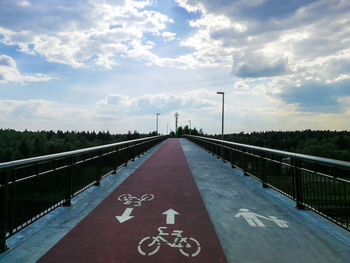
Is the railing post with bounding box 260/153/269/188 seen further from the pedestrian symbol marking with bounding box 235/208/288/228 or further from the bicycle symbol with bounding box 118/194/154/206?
the bicycle symbol with bounding box 118/194/154/206

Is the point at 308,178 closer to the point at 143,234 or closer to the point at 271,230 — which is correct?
the point at 271,230

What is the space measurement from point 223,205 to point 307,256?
8.04 ft

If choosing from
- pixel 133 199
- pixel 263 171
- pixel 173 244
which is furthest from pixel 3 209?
pixel 263 171

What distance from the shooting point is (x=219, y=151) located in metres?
16.4

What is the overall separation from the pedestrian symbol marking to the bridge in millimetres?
20

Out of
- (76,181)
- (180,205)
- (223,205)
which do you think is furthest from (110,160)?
(223,205)

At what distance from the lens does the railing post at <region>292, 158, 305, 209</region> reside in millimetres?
5691

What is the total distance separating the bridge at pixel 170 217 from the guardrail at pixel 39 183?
0.05 feet

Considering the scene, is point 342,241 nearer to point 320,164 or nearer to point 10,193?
point 320,164

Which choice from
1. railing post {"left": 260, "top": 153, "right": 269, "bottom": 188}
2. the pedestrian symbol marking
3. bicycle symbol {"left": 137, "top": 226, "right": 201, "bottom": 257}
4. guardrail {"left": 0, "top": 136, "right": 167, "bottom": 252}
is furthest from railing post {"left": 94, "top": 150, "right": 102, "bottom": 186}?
railing post {"left": 260, "top": 153, "right": 269, "bottom": 188}

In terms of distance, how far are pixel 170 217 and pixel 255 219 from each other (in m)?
1.72

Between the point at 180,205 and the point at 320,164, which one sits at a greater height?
the point at 320,164

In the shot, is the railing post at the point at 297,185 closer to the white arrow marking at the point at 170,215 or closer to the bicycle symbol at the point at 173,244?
the white arrow marking at the point at 170,215

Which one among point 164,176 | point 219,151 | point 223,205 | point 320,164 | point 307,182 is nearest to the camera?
point 320,164
